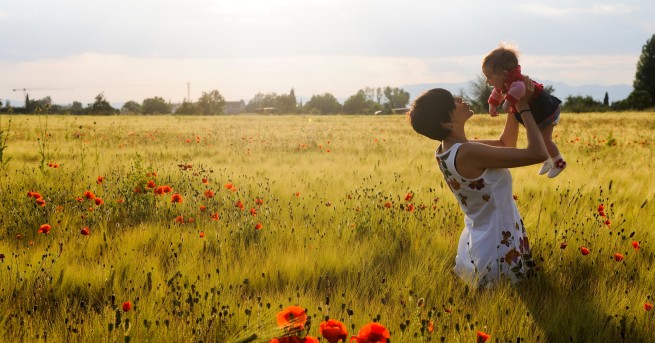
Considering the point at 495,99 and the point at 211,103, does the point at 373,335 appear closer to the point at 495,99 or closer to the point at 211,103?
the point at 495,99

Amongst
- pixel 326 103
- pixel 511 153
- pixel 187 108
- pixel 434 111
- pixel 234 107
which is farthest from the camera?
pixel 234 107

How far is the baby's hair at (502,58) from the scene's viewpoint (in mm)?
3342

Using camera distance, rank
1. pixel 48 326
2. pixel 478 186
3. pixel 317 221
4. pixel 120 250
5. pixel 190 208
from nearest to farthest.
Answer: pixel 48 326 → pixel 478 186 → pixel 120 250 → pixel 317 221 → pixel 190 208

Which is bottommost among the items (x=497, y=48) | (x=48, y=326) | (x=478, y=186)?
(x=48, y=326)

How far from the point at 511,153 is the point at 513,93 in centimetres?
35

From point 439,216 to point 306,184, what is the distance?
223 centimetres

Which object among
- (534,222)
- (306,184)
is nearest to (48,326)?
(534,222)

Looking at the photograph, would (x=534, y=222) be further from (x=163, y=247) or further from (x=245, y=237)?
(x=163, y=247)

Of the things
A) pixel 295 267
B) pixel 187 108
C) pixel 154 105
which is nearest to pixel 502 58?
pixel 295 267

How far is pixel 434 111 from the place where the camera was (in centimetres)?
336

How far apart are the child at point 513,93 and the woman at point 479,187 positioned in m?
0.09

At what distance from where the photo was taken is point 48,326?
2.65 m

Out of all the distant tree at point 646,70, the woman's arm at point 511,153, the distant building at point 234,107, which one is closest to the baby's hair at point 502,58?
the woman's arm at point 511,153

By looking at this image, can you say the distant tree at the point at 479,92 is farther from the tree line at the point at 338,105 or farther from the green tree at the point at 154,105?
the green tree at the point at 154,105
